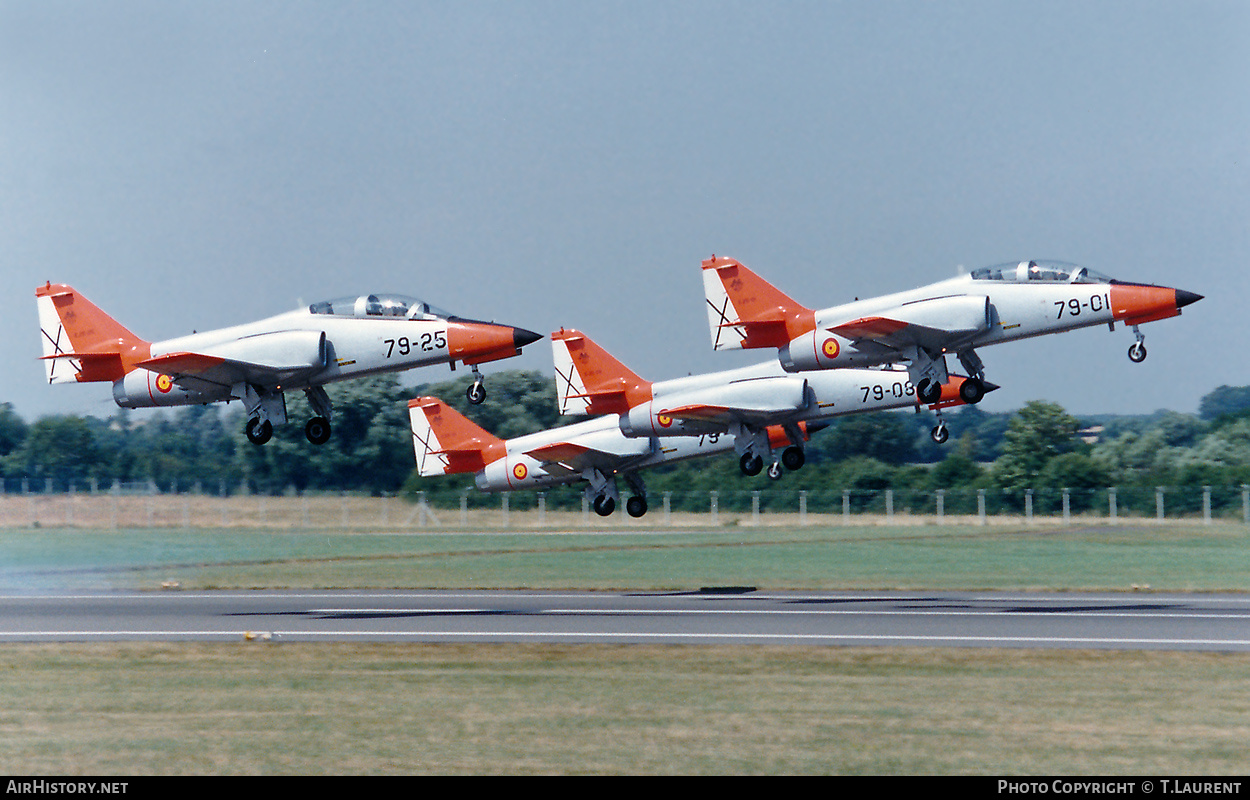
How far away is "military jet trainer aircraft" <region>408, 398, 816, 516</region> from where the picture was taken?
59.7m

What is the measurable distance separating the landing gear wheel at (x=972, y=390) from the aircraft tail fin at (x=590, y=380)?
17.3 m

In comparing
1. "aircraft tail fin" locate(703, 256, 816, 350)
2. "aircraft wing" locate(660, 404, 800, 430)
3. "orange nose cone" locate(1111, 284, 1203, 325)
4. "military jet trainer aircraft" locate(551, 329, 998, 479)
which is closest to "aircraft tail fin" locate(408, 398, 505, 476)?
"military jet trainer aircraft" locate(551, 329, 998, 479)

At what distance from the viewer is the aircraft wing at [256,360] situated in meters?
35.4

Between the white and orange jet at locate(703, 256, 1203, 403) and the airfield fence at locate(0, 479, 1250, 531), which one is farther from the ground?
the white and orange jet at locate(703, 256, 1203, 403)

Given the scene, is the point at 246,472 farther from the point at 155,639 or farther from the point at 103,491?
the point at 155,639

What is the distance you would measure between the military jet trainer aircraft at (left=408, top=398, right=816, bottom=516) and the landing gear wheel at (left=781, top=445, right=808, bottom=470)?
2.54 meters

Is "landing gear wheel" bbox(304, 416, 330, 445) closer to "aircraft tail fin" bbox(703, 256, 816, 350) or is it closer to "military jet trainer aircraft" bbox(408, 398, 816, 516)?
"aircraft tail fin" bbox(703, 256, 816, 350)

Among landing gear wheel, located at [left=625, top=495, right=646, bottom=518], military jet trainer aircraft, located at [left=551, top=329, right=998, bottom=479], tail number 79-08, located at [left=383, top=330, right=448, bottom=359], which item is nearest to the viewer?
tail number 79-08, located at [left=383, top=330, right=448, bottom=359]

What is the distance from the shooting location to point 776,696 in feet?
67.7

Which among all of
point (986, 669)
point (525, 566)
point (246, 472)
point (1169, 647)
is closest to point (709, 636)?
point (986, 669)

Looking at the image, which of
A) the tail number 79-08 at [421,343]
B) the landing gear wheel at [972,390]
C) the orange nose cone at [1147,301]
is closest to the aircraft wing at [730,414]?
the landing gear wheel at [972,390]

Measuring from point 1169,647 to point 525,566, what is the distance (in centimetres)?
2982

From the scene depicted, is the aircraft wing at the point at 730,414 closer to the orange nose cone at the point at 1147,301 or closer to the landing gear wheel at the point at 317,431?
the orange nose cone at the point at 1147,301

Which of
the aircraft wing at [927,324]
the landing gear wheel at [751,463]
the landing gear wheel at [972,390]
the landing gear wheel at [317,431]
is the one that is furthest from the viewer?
the landing gear wheel at [751,463]
